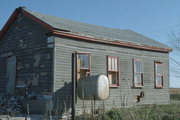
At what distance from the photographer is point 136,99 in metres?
19.3

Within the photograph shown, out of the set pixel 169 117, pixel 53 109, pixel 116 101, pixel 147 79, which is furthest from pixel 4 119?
pixel 147 79

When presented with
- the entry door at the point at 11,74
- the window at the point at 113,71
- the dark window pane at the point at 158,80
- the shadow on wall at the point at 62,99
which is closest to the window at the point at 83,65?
the shadow on wall at the point at 62,99

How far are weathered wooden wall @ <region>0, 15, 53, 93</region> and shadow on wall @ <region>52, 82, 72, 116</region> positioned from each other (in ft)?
1.60

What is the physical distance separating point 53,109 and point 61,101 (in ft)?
1.98

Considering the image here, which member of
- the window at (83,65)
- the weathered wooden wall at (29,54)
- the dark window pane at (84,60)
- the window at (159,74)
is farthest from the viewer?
the window at (159,74)

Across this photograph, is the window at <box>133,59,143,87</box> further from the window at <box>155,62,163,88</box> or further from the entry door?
the entry door

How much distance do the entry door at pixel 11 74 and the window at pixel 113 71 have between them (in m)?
5.47

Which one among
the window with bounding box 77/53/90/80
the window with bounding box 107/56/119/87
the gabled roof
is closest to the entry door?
the gabled roof

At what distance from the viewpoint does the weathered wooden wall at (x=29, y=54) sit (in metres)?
15.3

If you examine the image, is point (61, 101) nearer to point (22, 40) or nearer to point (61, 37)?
point (61, 37)

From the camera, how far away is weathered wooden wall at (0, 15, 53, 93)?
15289mm

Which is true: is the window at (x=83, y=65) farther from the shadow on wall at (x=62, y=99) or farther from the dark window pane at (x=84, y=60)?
the shadow on wall at (x=62, y=99)

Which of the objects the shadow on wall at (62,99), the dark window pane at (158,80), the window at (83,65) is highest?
the window at (83,65)

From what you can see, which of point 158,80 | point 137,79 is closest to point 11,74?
point 137,79
